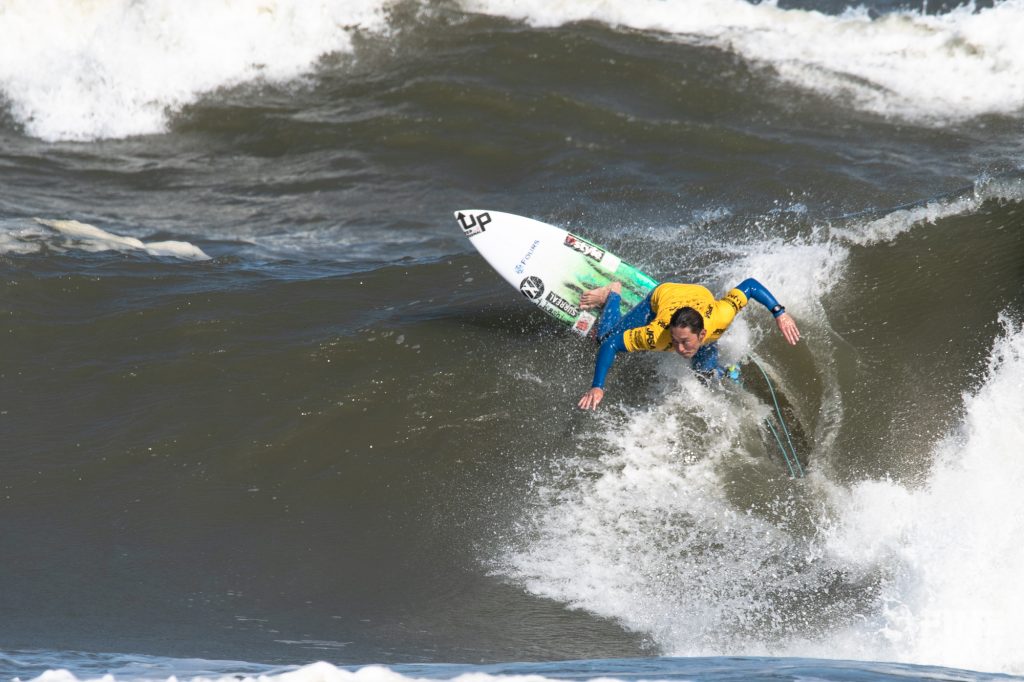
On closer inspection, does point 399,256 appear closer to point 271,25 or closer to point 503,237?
point 503,237

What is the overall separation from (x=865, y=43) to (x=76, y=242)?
34.9 ft

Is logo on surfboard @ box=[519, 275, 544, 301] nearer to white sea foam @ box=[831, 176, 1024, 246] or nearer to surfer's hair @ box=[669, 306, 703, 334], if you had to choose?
surfer's hair @ box=[669, 306, 703, 334]

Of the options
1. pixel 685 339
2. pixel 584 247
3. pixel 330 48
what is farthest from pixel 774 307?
pixel 330 48

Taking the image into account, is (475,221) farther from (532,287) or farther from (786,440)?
(786,440)

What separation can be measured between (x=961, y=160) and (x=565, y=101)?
472 cm

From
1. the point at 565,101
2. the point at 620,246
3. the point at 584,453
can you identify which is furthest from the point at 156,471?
the point at 565,101

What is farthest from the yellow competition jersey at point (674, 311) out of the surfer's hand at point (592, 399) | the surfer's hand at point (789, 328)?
the surfer's hand at point (592, 399)

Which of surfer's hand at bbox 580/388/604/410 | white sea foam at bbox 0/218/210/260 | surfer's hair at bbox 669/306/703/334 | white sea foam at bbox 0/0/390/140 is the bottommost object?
surfer's hand at bbox 580/388/604/410

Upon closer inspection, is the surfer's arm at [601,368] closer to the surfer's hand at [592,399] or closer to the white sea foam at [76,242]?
the surfer's hand at [592,399]

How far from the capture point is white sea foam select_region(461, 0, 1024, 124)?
13.6 metres

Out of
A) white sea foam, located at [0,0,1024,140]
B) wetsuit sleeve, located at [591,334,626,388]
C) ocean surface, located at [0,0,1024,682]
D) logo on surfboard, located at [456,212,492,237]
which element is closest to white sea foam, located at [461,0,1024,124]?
white sea foam, located at [0,0,1024,140]

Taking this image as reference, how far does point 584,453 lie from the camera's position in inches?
296

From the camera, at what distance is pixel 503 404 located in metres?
7.95

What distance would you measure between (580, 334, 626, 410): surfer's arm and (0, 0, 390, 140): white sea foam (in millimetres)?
9044
